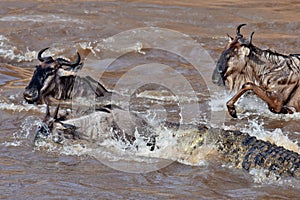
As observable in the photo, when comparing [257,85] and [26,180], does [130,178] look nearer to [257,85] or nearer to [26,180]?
[26,180]

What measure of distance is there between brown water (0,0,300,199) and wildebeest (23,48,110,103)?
0.30 metres

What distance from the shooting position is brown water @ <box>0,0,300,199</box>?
18.6 feet

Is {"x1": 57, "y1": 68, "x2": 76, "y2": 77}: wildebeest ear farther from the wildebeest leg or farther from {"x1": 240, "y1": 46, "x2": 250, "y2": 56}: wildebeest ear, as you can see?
{"x1": 240, "y1": 46, "x2": 250, "y2": 56}: wildebeest ear

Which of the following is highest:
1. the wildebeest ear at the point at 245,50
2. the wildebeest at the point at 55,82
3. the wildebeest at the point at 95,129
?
the wildebeest ear at the point at 245,50

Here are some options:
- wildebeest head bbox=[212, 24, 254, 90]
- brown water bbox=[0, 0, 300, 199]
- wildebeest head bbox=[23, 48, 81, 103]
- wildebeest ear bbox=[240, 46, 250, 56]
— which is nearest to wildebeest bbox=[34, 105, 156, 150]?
brown water bbox=[0, 0, 300, 199]

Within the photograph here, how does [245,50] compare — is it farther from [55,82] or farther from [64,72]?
[55,82]

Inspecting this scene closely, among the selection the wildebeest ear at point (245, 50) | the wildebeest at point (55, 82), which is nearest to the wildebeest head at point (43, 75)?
the wildebeest at point (55, 82)

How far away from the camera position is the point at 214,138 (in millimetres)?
6152

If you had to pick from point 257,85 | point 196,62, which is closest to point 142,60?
point 196,62

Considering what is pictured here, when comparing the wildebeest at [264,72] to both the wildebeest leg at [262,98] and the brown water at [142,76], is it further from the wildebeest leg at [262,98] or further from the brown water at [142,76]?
the brown water at [142,76]

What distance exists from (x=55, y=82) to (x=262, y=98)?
89.1 inches

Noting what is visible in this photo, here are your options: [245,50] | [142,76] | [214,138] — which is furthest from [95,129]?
[142,76]

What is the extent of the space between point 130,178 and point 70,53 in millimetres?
5816

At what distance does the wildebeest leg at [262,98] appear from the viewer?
23.9 ft
